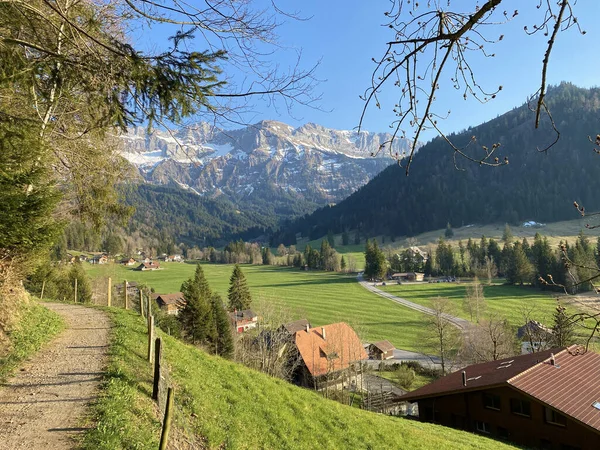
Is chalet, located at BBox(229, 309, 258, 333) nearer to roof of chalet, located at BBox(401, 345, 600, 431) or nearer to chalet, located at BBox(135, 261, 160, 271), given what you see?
roof of chalet, located at BBox(401, 345, 600, 431)

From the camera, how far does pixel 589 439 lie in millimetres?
15883

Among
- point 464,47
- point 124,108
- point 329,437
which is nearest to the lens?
point 464,47

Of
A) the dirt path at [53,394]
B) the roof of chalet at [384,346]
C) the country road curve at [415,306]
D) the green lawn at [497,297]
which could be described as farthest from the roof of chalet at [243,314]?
the dirt path at [53,394]

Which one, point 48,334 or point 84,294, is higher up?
point 48,334

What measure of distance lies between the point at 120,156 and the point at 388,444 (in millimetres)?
12154

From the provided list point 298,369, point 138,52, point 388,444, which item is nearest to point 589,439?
point 388,444

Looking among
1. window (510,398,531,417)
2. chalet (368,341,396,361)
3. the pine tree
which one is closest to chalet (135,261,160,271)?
the pine tree

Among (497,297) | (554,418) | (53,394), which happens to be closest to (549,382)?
(554,418)

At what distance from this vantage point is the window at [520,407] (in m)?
18.2

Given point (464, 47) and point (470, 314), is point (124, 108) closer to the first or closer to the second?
point (464, 47)

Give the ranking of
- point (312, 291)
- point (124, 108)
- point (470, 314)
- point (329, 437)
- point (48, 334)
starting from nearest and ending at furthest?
point (124, 108)
point (329, 437)
point (48, 334)
point (470, 314)
point (312, 291)

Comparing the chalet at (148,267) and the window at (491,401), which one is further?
the chalet at (148,267)

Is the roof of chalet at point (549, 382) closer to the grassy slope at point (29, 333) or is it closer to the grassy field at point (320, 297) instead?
the grassy field at point (320, 297)

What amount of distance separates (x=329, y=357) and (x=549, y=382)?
17.6m
